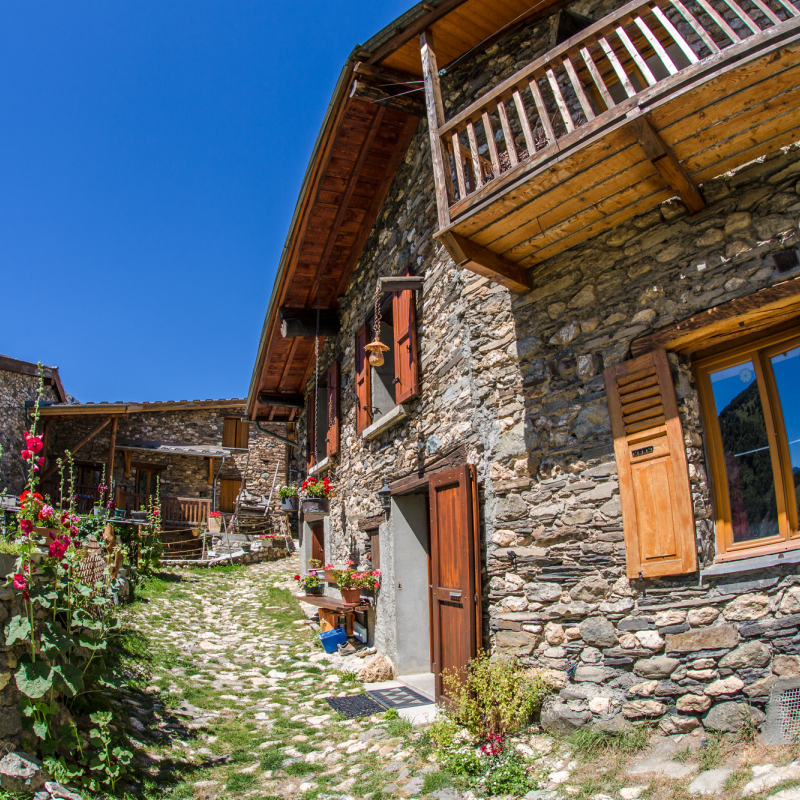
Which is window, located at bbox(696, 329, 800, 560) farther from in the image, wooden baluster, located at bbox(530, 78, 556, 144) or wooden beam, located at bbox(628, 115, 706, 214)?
wooden baluster, located at bbox(530, 78, 556, 144)

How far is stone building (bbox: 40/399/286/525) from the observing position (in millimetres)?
19000

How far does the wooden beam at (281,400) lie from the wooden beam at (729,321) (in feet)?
33.9

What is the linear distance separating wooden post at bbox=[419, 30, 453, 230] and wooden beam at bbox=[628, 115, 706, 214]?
1416 mm

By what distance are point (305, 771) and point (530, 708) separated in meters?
1.68

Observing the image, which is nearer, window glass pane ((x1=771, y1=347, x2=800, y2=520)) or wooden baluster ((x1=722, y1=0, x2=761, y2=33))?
wooden baluster ((x1=722, y1=0, x2=761, y2=33))

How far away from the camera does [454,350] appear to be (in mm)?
Answer: 5910

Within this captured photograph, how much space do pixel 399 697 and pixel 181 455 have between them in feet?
52.5

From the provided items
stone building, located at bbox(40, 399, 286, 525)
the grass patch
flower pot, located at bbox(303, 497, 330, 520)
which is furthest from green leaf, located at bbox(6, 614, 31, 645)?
stone building, located at bbox(40, 399, 286, 525)

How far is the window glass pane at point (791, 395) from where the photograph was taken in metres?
3.82

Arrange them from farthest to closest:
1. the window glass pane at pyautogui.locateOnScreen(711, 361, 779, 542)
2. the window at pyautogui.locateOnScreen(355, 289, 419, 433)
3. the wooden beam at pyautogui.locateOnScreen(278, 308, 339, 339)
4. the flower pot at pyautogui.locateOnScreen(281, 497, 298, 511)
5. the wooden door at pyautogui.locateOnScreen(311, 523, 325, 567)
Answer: the flower pot at pyautogui.locateOnScreen(281, 497, 298, 511)
the wooden door at pyautogui.locateOnScreen(311, 523, 325, 567)
the wooden beam at pyautogui.locateOnScreen(278, 308, 339, 339)
the window at pyautogui.locateOnScreen(355, 289, 419, 433)
the window glass pane at pyautogui.locateOnScreen(711, 361, 779, 542)

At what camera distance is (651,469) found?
4.12m

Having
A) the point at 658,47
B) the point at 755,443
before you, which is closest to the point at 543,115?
the point at 658,47

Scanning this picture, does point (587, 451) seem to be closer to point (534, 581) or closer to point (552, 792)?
point (534, 581)

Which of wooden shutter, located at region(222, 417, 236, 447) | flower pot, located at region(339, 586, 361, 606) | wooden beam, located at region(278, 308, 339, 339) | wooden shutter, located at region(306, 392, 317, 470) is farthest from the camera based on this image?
wooden shutter, located at region(222, 417, 236, 447)
